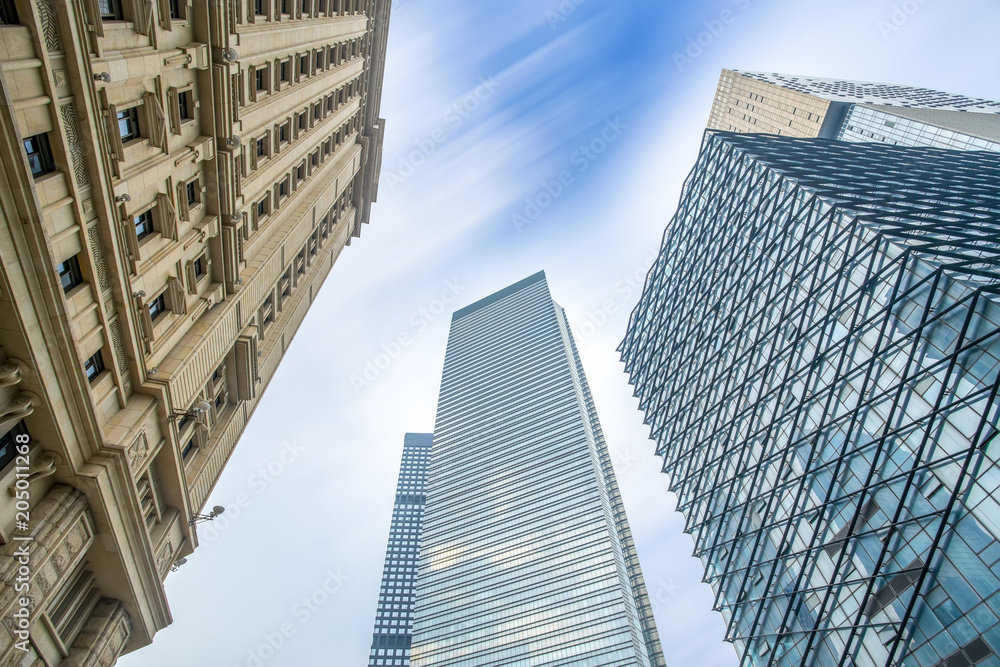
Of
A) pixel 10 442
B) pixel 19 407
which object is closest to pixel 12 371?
pixel 19 407

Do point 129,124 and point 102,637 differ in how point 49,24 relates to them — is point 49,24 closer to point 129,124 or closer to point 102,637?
point 129,124

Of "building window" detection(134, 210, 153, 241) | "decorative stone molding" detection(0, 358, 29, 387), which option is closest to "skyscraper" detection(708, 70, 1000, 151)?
"building window" detection(134, 210, 153, 241)

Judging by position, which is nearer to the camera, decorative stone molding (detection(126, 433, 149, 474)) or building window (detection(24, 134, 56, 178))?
building window (detection(24, 134, 56, 178))

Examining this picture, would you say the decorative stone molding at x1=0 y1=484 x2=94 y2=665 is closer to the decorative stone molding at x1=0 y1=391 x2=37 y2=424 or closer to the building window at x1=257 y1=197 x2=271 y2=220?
the decorative stone molding at x1=0 y1=391 x2=37 y2=424

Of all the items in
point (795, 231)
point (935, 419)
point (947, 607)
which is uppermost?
point (795, 231)

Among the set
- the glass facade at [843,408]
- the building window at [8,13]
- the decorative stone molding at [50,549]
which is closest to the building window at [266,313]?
the decorative stone molding at [50,549]

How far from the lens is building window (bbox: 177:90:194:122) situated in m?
20.3

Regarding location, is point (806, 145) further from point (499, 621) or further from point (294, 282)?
point (499, 621)

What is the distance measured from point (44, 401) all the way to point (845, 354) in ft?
118

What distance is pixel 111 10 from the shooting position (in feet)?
52.8

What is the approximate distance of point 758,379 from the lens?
40.5 meters

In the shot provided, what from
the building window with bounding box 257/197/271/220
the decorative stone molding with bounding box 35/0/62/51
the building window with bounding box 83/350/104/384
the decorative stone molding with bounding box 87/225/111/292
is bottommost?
the building window with bounding box 83/350/104/384

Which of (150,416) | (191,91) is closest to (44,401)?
(150,416)

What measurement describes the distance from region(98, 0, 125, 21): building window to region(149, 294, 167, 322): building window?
29.5ft
